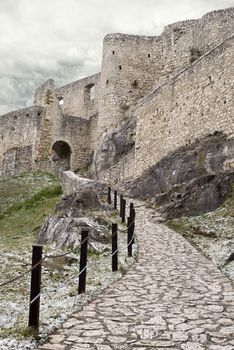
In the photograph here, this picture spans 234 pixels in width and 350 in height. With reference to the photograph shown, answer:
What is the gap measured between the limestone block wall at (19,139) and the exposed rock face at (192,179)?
17.3 m

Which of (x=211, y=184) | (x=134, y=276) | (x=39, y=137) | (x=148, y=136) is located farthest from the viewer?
(x=39, y=137)

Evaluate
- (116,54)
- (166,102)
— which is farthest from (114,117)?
(166,102)

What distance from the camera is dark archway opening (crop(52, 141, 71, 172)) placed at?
37838 millimetres

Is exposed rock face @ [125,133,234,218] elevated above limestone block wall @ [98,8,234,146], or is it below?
below

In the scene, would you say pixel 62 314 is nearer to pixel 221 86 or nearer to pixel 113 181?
pixel 221 86

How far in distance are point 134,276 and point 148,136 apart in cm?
1784

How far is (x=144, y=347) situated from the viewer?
4754 mm

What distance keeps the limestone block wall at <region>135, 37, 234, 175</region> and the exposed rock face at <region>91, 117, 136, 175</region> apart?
236 cm

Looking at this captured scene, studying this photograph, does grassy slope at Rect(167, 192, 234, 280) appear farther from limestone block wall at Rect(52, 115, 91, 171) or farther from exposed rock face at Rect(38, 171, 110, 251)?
limestone block wall at Rect(52, 115, 91, 171)

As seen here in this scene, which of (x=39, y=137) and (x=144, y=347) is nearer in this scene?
(x=144, y=347)

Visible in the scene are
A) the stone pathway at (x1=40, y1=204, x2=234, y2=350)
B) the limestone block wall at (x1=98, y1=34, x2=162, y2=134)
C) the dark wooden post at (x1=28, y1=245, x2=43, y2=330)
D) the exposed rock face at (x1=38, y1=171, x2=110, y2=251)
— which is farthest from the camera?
the limestone block wall at (x1=98, y1=34, x2=162, y2=134)

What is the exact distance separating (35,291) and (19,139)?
34457mm

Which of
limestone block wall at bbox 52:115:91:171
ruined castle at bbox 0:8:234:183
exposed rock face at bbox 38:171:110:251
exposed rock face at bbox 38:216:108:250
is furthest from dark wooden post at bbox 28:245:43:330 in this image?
limestone block wall at bbox 52:115:91:171

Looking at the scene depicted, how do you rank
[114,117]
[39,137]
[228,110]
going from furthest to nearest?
[39,137]
[114,117]
[228,110]
